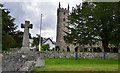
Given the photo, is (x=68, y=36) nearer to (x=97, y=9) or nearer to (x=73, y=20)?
(x=73, y=20)

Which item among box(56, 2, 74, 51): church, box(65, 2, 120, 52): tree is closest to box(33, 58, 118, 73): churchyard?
box(65, 2, 120, 52): tree

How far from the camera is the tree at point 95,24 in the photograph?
36.5m

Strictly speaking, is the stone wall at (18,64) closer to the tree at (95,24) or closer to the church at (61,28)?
the tree at (95,24)

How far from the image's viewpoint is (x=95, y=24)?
42062 millimetres

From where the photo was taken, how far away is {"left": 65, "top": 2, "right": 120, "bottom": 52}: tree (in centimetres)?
3653

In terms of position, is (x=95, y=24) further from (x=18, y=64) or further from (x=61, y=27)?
(x=61, y=27)

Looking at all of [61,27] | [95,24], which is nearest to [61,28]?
[61,27]

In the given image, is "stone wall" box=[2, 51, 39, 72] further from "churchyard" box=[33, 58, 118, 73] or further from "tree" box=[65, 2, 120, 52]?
"tree" box=[65, 2, 120, 52]

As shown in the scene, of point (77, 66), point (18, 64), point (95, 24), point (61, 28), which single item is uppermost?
point (61, 28)

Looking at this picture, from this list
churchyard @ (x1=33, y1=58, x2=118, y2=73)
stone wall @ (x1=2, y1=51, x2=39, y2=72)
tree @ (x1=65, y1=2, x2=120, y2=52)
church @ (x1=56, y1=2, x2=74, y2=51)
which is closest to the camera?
churchyard @ (x1=33, y1=58, x2=118, y2=73)

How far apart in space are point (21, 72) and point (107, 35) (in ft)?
92.0

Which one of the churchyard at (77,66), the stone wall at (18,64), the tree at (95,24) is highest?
the tree at (95,24)

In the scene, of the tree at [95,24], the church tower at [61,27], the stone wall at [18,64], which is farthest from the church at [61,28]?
the stone wall at [18,64]

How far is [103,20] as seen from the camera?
131 feet
